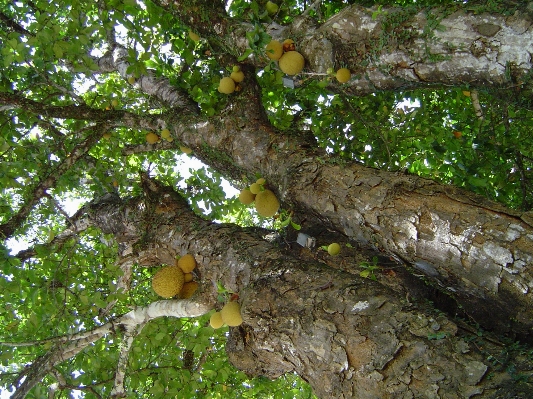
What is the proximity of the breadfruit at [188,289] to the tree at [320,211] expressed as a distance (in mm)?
114

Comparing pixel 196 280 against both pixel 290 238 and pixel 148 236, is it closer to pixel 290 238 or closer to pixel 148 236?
pixel 148 236

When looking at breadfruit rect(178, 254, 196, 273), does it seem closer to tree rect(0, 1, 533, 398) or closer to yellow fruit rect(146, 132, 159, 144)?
tree rect(0, 1, 533, 398)

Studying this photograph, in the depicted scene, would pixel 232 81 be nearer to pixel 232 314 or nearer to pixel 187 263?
pixel 187 263

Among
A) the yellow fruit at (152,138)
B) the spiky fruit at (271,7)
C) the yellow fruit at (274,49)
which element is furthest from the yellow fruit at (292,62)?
the yellow fruit at (152,138)

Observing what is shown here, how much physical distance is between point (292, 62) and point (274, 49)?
0.15 metres

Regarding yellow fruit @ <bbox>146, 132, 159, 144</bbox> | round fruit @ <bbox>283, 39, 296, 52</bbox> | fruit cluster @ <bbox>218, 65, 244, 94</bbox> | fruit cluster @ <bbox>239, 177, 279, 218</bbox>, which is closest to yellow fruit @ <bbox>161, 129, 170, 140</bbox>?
yellow fruit @ <bbox>146, 132, 159, 144</bbox>

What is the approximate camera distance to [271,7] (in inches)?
105

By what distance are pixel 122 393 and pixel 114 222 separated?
1.24 meters

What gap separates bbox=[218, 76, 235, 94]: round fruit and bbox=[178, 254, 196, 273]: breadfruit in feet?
3.72

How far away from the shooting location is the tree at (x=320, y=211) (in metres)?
1.51

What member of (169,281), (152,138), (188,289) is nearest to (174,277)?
(169,281)

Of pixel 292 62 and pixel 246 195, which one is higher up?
pixel 292 62

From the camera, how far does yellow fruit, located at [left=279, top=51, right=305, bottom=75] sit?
238cm

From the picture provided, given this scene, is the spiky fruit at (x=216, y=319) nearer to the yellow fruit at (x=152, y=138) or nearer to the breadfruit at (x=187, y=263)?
the breadfruit at (x=187, y=263)
